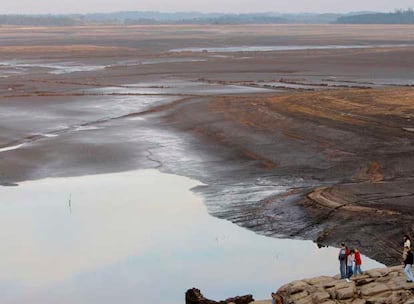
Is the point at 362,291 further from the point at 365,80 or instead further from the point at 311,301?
the point at 365,80

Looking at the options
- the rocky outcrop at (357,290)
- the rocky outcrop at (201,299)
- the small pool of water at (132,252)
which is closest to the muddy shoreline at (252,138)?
the small pool of water at (132,252)

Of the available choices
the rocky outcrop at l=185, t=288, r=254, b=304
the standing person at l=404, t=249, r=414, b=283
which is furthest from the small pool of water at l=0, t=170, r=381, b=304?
the standing person at l=404, t=249, r=414, b=283

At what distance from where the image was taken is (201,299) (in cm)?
2012

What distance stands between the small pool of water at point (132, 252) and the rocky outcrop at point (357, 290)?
2.89 metres

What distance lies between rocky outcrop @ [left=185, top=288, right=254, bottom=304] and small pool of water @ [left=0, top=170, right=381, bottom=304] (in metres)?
0.80

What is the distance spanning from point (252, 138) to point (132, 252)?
17.0 metres

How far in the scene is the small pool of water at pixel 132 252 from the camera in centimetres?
Result: 2197

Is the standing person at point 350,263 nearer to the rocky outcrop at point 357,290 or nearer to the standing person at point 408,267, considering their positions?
the rocky outcrop at point 357,290

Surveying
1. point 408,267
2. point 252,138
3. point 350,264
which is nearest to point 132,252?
point 350,264

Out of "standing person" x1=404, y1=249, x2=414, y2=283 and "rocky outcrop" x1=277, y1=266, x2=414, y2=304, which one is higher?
"standing person" x1=404, y1=249, x2=414, y2=283

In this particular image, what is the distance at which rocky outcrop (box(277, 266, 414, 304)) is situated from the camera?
1736 centimetres

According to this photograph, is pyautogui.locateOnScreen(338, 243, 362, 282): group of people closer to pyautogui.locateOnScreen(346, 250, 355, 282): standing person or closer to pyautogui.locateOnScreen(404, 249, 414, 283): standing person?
pyautogui.locateOnScreen(346, 250, 355, 282): standing person

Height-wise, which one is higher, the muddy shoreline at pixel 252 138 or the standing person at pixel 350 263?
the standing person at pixel 350 263

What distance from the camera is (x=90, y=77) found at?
243 ft
